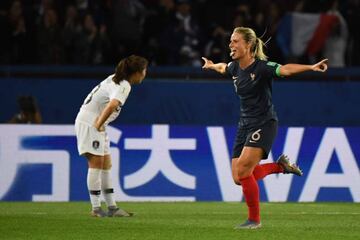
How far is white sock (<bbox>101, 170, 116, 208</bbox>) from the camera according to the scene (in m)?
12.0

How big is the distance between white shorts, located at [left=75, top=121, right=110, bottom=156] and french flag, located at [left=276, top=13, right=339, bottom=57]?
6.78 metres

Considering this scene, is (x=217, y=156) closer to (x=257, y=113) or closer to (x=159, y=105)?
(x=159, y=105)

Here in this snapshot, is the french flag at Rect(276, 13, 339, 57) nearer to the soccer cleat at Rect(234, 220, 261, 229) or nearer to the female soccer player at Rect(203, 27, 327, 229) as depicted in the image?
the female soccer player at Rect(203, 27, 327, 229)

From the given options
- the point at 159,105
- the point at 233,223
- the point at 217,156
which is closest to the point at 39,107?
the point at 159,105

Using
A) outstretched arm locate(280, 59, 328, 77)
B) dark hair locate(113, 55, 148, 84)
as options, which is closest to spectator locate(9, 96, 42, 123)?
dark hair locate(113, 55, 148, 84)

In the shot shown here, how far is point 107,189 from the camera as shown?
1199 centimetres

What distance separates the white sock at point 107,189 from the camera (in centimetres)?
1197

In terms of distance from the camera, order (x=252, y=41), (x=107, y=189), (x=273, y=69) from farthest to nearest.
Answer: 1. (x=107, y=189)
2. (x=252, y=41)
3. (x=273, y=69)

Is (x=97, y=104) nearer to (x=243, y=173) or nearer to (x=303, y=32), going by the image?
(x=243, y=173)

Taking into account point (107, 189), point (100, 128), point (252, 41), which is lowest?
point (107, 189)

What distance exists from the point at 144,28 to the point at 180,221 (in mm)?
7284

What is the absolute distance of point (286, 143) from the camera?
50.3 ft

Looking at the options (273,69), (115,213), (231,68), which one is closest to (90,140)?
(115,213)

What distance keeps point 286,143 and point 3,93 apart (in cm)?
464
